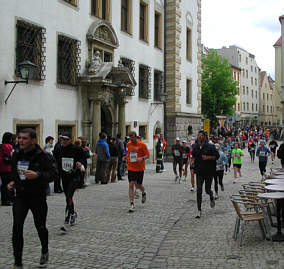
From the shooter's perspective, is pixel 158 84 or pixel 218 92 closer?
pixel 158 84

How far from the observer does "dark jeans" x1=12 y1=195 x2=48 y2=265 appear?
17.6 ft

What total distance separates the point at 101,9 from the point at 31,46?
228 inches

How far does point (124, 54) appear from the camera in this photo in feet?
71.2

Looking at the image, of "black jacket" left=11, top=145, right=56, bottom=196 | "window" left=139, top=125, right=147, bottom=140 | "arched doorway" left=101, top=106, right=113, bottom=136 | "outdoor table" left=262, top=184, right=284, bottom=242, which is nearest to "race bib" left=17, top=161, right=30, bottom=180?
"black jacket" left=11, top=145, right=56, bottom=196

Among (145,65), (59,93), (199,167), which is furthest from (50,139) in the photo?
(145,65)

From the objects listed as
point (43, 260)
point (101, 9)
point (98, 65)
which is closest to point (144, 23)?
point (101, 9)

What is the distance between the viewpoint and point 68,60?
55.5 ft

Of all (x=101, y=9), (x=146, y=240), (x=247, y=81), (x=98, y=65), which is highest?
(x=247, y=81)

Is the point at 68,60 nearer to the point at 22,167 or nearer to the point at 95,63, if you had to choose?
the point at 95,63

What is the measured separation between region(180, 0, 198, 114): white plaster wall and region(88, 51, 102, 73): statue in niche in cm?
1090

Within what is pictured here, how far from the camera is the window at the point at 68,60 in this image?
1655 centimetres

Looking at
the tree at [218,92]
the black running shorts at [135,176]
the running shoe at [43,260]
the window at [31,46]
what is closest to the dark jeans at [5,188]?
the black running shorts at [135,176]

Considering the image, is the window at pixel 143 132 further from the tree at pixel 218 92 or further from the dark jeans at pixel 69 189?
the tree at pixel 218 92

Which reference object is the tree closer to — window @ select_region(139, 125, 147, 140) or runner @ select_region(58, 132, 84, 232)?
window @ select_region(139, 125, 147, 140)
